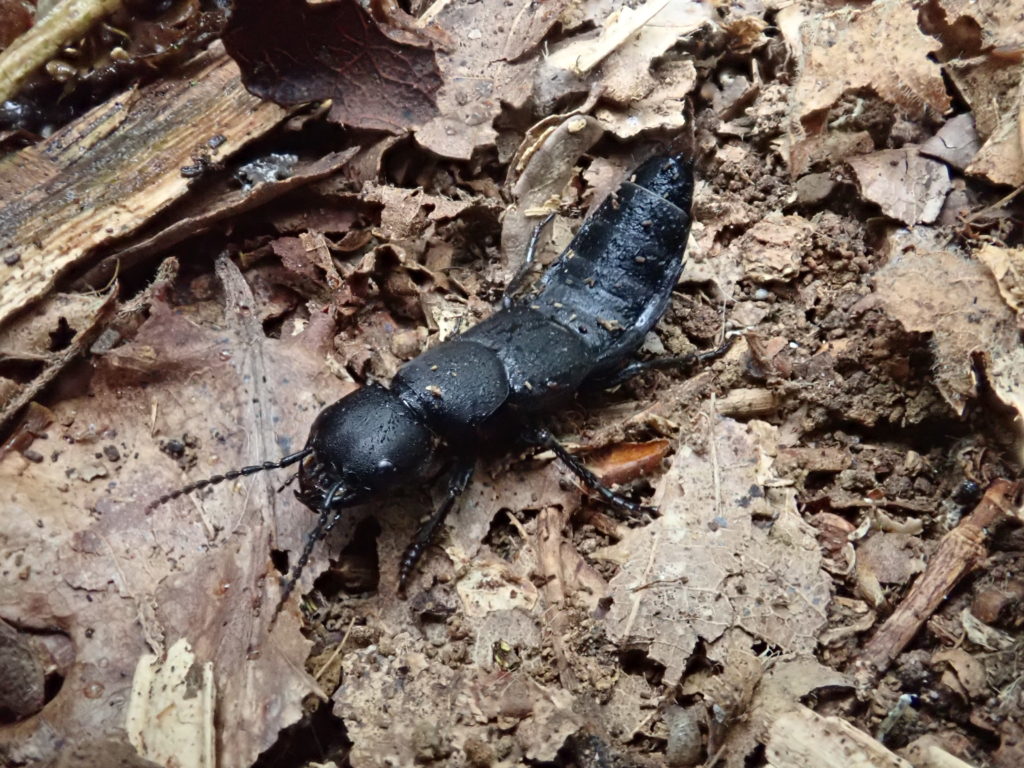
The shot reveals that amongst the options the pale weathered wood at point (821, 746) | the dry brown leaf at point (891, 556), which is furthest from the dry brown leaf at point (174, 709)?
the dry brown leaf at point (891, 556)

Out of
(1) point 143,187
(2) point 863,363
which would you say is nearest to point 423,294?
(1) point 143,187

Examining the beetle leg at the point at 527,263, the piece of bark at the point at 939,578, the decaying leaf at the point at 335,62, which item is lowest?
the piece of bark at the point at 939,578

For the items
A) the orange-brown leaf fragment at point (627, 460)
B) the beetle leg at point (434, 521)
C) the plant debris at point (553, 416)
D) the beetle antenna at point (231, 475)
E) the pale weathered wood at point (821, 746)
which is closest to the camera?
the pale weathered wood at point (821, 746)

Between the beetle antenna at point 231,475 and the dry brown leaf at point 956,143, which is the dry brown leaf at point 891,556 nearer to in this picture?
the dry brown leaf at point 956,143

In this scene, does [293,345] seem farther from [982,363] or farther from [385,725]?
[982,363]

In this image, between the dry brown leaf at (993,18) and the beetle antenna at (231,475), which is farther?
the dry brown leaf at (993,18)

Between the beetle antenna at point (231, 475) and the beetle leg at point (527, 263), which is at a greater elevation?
the beetle antenna at point (231, 475)

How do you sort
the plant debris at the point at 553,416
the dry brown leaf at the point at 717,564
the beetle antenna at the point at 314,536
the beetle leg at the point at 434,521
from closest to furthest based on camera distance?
the plant debris at the point at 553,416, the dry brown leaf at the point at 717,564, the beetle antenna at the point at 314,536, the beetle leg at the point at 434,521
